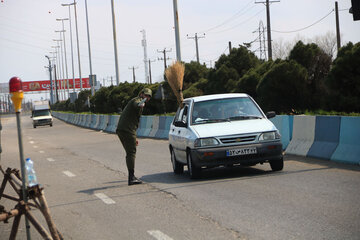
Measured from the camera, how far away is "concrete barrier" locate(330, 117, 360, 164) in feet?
43.1

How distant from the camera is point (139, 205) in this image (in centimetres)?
960

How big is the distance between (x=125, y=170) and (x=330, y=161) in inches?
189

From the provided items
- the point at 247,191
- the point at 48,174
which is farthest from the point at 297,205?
the point at 48,174

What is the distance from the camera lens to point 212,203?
364 inches

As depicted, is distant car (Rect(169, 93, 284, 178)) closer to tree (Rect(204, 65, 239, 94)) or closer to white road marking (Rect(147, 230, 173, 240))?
white road marking (Rect(147, 230, 173, 240))

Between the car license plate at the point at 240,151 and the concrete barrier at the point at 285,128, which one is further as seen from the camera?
the concrete barrier at the point at 285,128

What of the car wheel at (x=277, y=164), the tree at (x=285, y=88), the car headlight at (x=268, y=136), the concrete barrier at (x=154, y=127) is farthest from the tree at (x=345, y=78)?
the car headlight at (x=268, y=136)

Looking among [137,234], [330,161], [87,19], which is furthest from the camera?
[87,19]

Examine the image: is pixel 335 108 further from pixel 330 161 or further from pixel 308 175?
pixel 308 175

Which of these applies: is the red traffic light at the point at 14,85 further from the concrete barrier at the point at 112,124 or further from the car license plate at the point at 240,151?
the concrete barrier at the point at 112,124

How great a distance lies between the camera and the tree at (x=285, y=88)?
27.5 meters

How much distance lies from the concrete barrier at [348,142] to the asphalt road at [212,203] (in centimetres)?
36

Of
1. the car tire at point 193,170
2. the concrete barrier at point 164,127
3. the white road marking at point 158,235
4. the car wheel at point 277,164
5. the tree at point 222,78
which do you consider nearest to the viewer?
the white road marking at point 158,235

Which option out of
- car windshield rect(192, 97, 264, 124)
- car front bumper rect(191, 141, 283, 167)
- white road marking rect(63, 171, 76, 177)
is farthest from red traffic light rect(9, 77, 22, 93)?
white road marking rect(63, 171, 76, 177)
